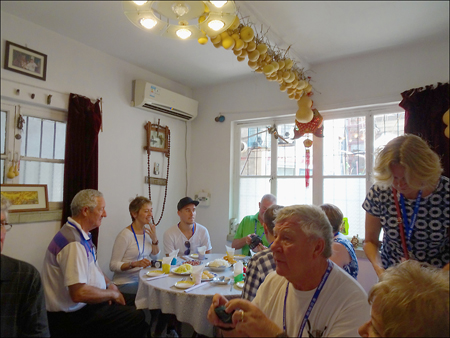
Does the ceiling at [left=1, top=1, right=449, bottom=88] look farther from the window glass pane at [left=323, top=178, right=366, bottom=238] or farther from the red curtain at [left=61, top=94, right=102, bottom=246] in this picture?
the window glass pane at [left=323, top=178, right=366, bottom=238]

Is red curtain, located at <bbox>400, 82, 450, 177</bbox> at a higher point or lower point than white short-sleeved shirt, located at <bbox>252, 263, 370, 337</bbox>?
higher

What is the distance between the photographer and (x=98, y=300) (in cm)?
200

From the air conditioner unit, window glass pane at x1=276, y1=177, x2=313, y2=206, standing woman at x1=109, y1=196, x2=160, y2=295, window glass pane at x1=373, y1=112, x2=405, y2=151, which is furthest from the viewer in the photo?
window glass pane at x1=276, y1=177, x2=313, y2=206

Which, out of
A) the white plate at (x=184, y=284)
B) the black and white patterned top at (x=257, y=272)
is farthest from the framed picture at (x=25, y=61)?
the black and white patterned top at (x=257, y=272)

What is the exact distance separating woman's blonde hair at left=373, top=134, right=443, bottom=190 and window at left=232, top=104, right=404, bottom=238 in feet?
6.03

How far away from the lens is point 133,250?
272cm

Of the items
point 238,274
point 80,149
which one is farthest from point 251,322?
point 80,149

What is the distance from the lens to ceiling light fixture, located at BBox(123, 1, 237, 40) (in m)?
1.59

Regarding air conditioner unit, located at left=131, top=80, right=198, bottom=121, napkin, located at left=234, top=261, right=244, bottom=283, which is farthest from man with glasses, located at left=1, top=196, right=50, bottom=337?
air conditioner unit, located at left=131, top=80, right=198, bottom=121

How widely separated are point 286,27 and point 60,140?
2.49 m

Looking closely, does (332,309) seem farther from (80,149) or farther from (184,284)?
(80,149)

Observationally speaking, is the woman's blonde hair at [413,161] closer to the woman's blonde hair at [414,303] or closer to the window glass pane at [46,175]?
the woman's blonde hair at [414,303]

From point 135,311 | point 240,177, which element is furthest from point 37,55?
point 240,177

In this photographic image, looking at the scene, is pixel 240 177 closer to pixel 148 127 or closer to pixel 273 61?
pixel 148 127
